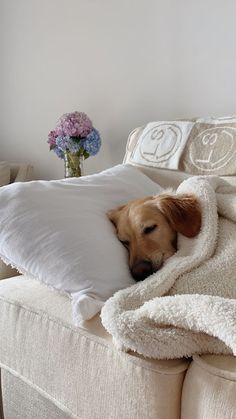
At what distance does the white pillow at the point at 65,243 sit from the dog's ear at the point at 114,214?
0.06 feet

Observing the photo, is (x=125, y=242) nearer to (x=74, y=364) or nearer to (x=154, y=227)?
(x=154, y=227)

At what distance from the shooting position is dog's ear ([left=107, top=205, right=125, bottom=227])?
1337 millimetres

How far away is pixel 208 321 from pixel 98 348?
0.89 ft

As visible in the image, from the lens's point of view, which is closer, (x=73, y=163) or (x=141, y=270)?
(x=141, y=270)

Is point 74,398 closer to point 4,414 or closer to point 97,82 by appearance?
point 4,414

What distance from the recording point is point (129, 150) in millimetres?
1956

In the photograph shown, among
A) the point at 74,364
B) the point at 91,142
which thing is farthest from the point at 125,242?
the point at 91,142

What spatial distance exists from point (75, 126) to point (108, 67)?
48 centimetres

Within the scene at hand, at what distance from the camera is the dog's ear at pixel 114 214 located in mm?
1337

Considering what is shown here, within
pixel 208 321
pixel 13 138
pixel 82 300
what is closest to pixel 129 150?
pixel 82 300

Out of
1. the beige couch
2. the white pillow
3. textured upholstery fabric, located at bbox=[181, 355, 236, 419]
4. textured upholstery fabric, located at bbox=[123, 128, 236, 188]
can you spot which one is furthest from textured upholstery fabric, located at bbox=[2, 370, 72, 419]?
textured upholstery fabric, located at bbox=[123, 128, 236, 188]

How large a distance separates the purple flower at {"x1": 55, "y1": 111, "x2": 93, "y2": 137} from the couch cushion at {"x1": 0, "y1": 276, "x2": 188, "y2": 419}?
1.14m

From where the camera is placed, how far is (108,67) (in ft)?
8.28

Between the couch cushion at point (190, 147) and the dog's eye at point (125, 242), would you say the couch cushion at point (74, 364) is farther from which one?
the couch cushion at point (190, 147)
